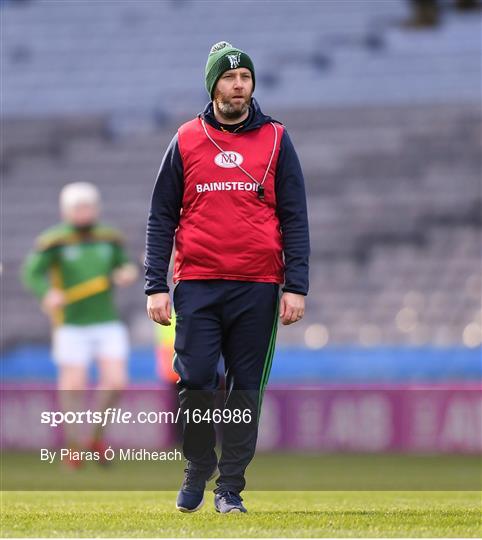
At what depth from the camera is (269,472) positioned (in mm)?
9594

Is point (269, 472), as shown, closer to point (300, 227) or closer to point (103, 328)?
point (103, 328)

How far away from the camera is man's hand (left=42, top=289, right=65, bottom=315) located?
33.0 feet

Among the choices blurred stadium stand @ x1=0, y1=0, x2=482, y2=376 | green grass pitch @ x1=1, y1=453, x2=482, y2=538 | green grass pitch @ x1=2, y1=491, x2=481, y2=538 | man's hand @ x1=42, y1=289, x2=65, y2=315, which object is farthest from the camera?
blurred stadium stand @ x1=0, y1=0, x2=482, y2=376

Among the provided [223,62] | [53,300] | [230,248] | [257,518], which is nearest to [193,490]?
[257,518]

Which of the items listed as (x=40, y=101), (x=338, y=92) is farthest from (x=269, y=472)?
(x=40, y=101)

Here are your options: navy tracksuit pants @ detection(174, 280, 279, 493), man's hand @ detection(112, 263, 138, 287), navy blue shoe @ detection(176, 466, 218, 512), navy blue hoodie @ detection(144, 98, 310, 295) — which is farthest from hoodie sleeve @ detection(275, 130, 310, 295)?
man's hand @ detection(112, 263, 138, 287)

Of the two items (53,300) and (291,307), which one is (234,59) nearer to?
(291,307)

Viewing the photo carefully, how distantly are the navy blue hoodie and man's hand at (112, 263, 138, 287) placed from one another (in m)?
4.80

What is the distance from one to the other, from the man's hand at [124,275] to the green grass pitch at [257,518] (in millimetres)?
3408

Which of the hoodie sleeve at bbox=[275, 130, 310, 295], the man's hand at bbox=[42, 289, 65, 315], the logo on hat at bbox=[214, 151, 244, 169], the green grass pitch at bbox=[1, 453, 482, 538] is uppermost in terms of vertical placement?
the logo on hat at bbox=[214, 151, 244, 169]

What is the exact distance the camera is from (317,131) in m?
19.3

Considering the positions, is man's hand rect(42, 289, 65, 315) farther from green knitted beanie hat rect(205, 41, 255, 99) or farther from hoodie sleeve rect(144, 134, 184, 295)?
green knitted beanie hat rect(205, 41, 255, 99)

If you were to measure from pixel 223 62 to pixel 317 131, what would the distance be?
47.3 ft

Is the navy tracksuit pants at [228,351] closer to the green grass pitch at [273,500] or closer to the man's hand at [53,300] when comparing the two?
the green grass pitch at [273,500]
